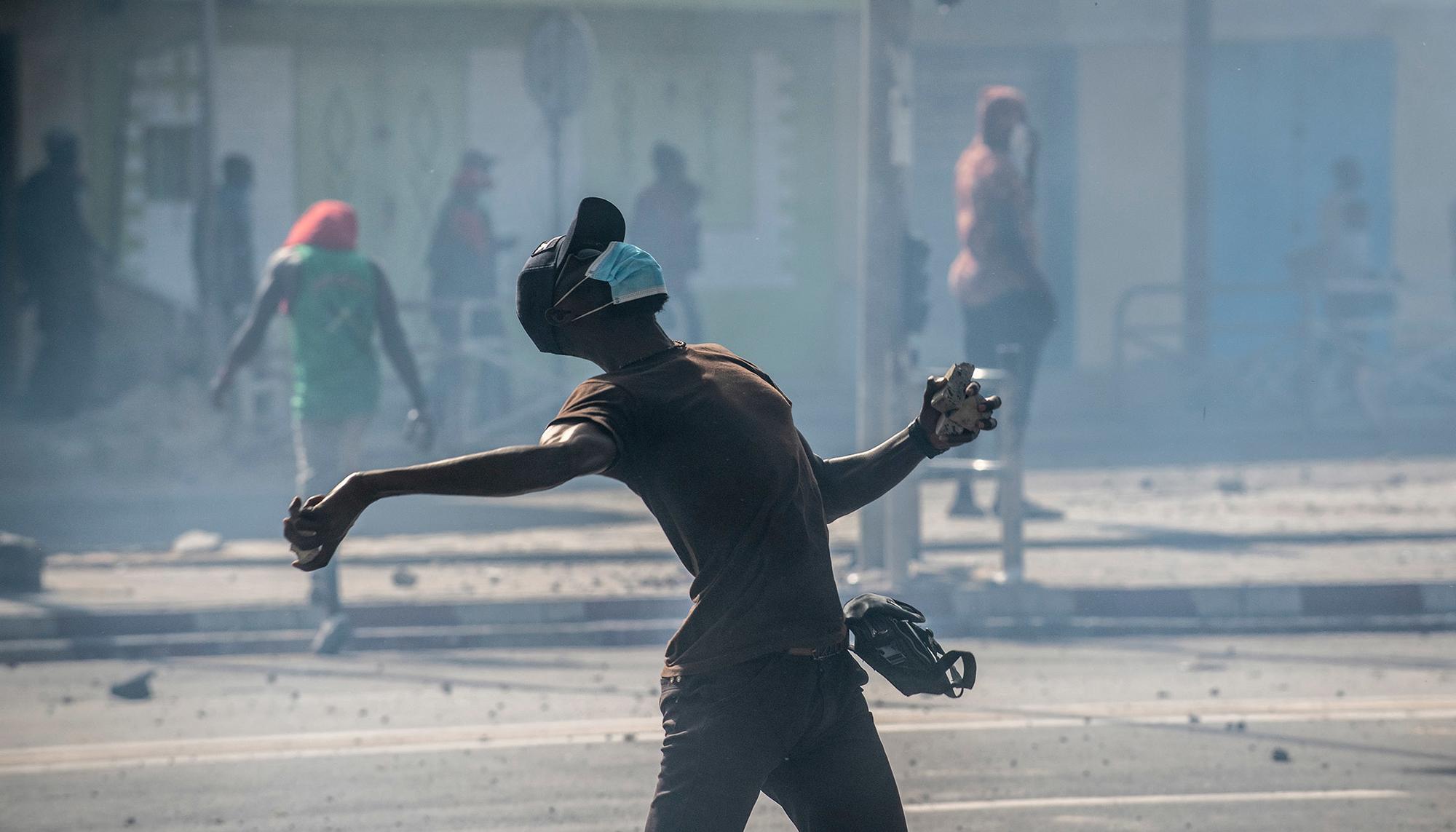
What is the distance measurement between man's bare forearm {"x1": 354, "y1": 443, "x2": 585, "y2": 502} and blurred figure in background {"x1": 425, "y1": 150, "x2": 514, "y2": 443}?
1153 centimetres

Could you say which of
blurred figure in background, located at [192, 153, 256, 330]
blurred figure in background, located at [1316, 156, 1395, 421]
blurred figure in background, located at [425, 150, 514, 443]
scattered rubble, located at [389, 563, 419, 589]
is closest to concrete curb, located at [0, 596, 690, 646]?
scattered rubble, located at [389, 563, 419, 589]

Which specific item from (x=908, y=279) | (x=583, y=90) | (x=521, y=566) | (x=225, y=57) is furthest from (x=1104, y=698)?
(x=225, y=57)

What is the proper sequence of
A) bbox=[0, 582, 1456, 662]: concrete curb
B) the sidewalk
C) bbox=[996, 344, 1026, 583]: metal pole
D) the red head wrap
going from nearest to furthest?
the red head wrap, bbox=[0, 582, 1456, 662]: concrete curb, the sidewalk, bbox=[996, 344, 1026, 583]: metal pole

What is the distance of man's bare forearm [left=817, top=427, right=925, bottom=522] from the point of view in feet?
11.9

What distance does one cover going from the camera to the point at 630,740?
6.51 metres

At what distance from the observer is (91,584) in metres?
9.48

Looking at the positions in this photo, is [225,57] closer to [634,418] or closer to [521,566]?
[521,566]

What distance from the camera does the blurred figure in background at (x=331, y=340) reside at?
26.8ft

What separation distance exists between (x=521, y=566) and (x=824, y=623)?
6802 millimetres

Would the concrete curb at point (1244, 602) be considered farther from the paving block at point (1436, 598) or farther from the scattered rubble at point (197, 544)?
the scattered rubble at point (197, 544)

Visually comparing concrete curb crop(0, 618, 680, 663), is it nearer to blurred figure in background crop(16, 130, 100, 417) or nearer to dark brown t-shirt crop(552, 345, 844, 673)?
dark brown t-shirt crop(552, 345, 844, 673)

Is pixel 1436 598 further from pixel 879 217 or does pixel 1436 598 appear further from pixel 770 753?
pixel 770 753

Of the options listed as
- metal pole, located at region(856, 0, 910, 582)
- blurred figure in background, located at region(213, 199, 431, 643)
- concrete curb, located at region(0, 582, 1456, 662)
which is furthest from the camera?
metal pole, located at region(856, 0, 910, 582)

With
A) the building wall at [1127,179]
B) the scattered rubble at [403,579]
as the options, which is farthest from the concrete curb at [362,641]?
the building wall at [1127,179]
